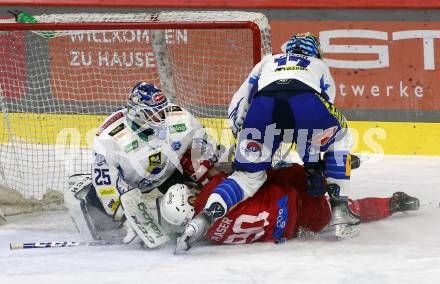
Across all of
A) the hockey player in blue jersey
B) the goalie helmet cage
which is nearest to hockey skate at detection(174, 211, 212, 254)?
the hockey player in blue jersey

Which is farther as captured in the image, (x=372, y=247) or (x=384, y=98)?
(x=384, y=98)

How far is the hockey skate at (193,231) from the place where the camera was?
4.84 metres

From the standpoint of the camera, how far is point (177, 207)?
4941 millimetres

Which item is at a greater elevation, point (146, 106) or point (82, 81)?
point (82, 81)

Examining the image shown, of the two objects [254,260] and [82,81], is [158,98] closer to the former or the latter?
[254,260]

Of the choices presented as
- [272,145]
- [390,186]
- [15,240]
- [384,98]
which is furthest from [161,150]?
[384,98]

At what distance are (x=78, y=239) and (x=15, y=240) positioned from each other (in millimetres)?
344

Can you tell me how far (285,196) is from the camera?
16.4ft

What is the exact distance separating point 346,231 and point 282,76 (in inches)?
33.2

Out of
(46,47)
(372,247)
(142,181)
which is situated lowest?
(372,247)

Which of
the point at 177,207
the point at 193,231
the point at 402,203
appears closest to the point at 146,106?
the point at 177,207

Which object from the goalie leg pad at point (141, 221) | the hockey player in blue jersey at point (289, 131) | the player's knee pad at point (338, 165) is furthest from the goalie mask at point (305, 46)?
the goalie leg pad at point (141, 221)

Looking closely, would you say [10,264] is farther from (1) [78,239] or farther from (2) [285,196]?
(2) [285,196]

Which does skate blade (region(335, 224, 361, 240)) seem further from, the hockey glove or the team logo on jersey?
the team logo on jersey
